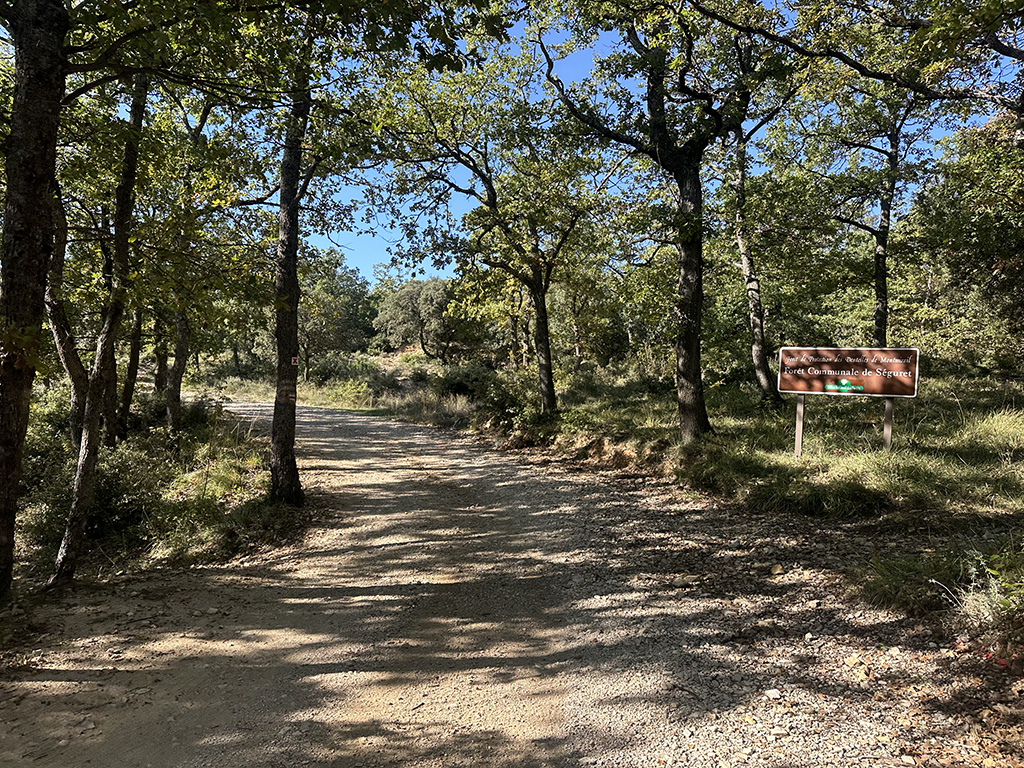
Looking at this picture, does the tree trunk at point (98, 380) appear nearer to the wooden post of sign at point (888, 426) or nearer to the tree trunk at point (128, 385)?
the tree trunk at point (128, 385)

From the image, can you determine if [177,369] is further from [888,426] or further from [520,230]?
[888,426]

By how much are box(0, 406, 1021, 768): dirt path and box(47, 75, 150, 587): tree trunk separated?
2.55 ft

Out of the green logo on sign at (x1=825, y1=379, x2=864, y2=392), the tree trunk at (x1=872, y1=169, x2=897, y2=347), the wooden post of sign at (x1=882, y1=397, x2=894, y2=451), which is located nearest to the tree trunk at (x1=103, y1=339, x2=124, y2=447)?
the green logo on sign at (x1=825, y1=379, x2=864, y2=392)

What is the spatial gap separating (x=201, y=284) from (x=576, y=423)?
899 cm

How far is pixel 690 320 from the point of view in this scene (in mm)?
9742

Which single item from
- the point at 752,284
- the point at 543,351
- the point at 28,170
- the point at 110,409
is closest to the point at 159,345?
the point at 110,409

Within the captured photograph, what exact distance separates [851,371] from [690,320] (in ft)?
9.37

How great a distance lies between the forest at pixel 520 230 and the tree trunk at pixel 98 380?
0.04 metres

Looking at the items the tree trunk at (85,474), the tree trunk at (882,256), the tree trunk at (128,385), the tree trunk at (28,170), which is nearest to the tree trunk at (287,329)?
the tree trunk at (85,474)

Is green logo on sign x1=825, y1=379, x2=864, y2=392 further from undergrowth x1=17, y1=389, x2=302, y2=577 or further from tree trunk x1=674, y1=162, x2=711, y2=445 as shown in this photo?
undergrowth x1=17, y1=389, x2=302, y2=577

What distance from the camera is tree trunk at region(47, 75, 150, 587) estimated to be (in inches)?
233

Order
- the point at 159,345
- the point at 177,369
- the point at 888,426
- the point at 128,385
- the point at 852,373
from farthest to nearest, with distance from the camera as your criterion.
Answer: the point at 159,345 < the point at 128,385 < the point at 177,369 < the point at 852,373 < the point at 888,426

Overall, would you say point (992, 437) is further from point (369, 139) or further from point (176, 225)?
point (176, 225)

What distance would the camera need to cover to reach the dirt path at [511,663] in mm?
3074
